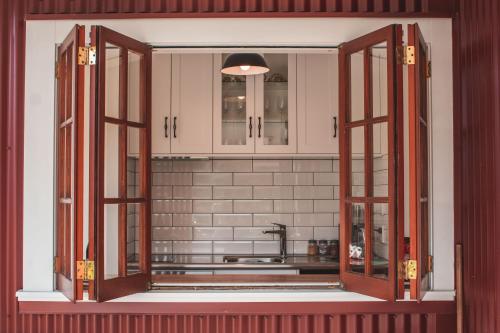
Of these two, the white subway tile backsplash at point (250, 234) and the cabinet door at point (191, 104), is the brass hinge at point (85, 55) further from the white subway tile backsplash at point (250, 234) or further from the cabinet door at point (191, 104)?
the white subway tile backsplash at point (250, 234)

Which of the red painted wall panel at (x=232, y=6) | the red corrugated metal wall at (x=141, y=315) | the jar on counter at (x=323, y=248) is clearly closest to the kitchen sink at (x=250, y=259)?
the jar on counter at (x=323, y=248)

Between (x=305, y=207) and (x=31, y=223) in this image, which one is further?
(x=305, y=207)

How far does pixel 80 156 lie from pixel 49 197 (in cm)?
53

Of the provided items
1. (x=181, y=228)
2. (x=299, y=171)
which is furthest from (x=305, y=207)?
(x=181, y=228)

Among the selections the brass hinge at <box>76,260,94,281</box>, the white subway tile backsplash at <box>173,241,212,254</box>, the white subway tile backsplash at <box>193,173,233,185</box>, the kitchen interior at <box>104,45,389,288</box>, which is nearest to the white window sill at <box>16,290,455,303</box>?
the brass hinge at <box>76,260,94,281</box>

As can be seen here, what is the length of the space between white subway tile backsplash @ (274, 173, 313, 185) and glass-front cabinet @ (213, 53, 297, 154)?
39 cm

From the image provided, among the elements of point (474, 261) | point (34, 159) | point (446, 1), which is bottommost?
point (474, 261)

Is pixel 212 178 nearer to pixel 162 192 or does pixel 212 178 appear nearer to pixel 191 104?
pixel 162 192

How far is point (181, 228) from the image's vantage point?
586 centimetres

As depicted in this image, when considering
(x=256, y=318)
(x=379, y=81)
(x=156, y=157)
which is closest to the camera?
(x=379, y=81)

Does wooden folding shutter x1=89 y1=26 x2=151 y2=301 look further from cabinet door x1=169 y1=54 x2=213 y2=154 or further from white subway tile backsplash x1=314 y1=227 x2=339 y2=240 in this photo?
white subway tile backsplash x1=314 y1=227 x2=339 y2=240

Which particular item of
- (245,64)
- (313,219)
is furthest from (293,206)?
(245,64)

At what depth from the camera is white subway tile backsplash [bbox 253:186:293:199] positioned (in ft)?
19.3

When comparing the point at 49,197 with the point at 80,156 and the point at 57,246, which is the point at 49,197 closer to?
the point at 57,246
